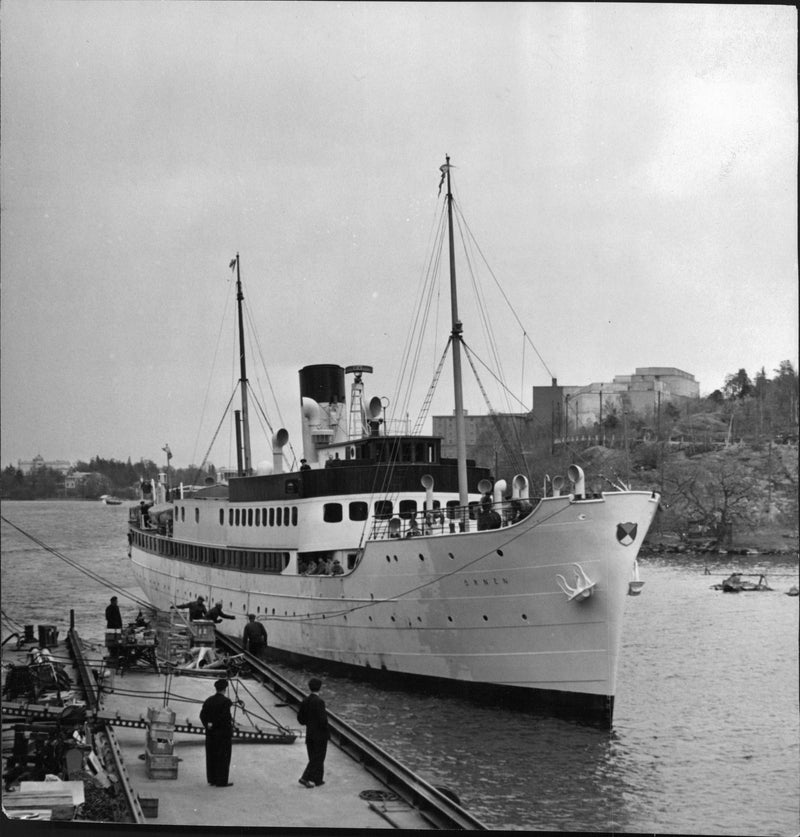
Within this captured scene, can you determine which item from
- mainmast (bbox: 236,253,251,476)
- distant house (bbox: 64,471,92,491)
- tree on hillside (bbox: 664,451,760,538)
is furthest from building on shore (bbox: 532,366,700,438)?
distant house (bbox: 64,471,92,491)

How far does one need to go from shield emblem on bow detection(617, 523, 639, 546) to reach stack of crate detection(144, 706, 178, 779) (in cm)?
578

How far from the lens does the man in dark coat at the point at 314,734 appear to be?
7.32 meters

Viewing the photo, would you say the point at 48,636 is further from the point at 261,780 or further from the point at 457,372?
the point at 457,372

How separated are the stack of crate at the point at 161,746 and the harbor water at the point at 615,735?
31 centimetres

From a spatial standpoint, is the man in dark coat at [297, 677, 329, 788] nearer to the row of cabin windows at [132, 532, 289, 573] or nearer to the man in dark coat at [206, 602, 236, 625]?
the man in dark coat at [206, 602, 236, 625]

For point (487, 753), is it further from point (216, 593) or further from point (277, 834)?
point (216, 593)

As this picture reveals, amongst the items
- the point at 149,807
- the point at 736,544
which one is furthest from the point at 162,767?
the point at 736,544

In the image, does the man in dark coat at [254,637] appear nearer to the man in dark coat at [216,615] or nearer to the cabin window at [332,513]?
the man in dark coat at [216,615]

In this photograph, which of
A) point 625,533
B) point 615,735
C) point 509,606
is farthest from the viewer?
point 509,606

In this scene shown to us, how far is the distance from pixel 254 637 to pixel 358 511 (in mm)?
2480

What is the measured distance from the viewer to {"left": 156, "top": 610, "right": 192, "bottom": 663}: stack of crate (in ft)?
33.9

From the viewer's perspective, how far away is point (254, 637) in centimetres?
1379

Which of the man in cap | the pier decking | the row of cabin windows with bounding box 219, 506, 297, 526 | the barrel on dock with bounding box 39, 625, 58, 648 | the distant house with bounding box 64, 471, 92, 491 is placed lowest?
the pier decking

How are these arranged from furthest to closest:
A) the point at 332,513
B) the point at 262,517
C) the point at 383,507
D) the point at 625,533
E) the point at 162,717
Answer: the point at 262,517 → the point at 332,513 → the point at 383,507 → the point at 625,533 → the point at 162,717
